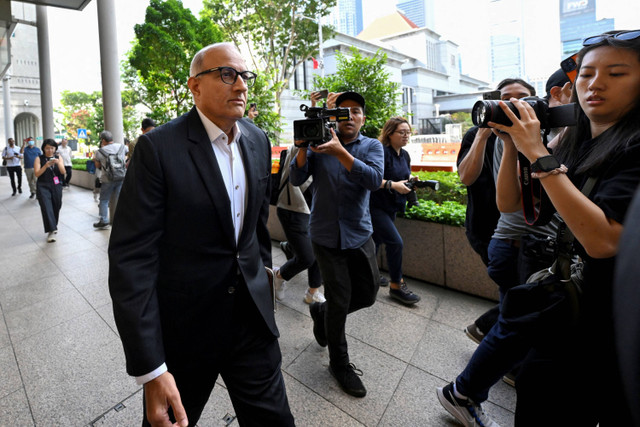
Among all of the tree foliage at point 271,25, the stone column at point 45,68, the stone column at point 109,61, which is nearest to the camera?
the stone column at point 109,61

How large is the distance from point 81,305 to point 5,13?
47.2 feet

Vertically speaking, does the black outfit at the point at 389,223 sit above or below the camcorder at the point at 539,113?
below

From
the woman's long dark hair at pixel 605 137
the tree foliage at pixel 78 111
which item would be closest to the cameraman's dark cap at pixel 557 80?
the woman's long dark hair at pixel 605 137

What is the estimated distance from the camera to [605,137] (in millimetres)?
1323

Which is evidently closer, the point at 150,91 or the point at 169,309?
the point at 169,309

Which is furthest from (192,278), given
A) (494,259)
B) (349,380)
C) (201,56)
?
(494,259)

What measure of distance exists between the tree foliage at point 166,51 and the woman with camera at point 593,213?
36.6 ft

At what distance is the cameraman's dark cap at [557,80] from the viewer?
97.0 inches

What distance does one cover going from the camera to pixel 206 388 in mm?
1616

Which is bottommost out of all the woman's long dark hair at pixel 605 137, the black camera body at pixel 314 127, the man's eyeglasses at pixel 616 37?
the woman's long dark hair at pixel 605 137

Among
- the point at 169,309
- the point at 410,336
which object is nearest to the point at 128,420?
the point at 169,309

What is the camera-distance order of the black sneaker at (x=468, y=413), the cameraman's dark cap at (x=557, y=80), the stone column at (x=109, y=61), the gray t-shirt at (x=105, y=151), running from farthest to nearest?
the stone column at (x=109, y=61)
the gray t-shirt at (x=105, y=151)
the cameraman's dark cap at (x=557, y=80)
the black sneaker at (x=468, y=413)

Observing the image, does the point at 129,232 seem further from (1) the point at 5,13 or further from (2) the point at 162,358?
(1) the point at 5,13

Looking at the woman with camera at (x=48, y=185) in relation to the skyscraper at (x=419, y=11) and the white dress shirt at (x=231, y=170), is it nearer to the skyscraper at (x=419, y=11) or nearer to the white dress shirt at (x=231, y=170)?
the white dress shirt at (x=231, y=170)
